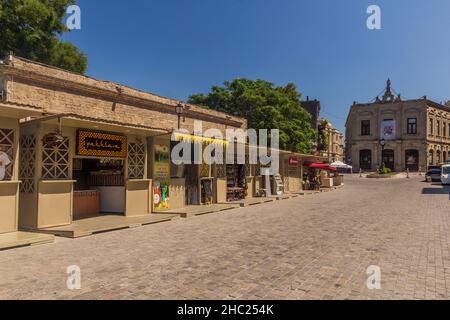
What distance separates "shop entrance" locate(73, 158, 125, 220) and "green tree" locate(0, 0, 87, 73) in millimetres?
16962

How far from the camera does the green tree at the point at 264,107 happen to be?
111 feet

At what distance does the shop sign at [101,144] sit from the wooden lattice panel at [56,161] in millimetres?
398

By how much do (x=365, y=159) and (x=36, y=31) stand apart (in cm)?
5080

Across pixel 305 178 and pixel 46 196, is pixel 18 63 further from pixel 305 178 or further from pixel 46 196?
pixel 305 178

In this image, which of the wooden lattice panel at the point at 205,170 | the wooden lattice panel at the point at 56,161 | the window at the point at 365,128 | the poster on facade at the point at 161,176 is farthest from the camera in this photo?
the window at the point at 365,128

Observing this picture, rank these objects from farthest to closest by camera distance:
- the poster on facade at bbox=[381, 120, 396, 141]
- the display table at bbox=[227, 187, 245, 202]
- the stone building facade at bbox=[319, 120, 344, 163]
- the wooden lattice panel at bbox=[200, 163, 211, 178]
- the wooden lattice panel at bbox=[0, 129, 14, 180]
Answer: the stone building facade at bbox=[319, 120, 344, 163] < the poster on facade at bbox=[381, 120, 396, 141] < the display table at bbox=[227, 187, 245, 202] < the wooden lattice panel at bbox=[200, 163, 211, 178] < the wooden lattice panel at bbox=[0, 129, 14, 180]

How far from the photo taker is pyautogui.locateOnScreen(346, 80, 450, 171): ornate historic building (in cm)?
5678

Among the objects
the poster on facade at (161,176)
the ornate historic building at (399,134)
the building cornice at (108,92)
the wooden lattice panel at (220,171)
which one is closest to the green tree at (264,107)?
the building cornice at (108,92)

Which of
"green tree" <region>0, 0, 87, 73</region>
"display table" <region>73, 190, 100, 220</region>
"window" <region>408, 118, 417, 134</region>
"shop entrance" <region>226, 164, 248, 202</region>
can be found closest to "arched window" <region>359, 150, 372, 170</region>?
"window" <region>408, 118, 417, 134</region>

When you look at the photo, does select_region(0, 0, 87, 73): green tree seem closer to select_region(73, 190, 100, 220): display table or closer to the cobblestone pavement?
select_region(73, 190, 100, 220): display table

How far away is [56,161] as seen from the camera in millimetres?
10398

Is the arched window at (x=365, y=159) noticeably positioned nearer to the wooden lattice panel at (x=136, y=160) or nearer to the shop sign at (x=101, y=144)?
the wooden lattice panel at (x=136, y=160)

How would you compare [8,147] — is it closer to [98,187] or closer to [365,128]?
[98,187]

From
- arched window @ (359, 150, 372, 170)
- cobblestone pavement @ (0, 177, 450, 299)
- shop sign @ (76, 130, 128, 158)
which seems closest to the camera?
cobblestone pavement @ (0, 177, 450, 299)
